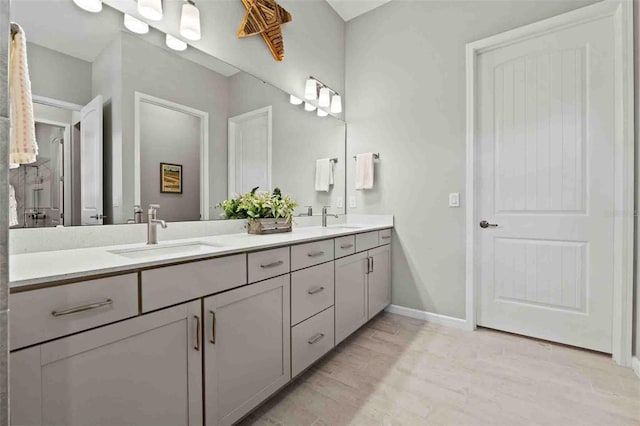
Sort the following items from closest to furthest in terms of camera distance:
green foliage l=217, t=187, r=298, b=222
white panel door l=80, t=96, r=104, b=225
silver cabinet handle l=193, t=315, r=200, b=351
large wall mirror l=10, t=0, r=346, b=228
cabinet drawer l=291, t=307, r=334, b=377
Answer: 1. silver cabinet handle l=193, t=315, r=200, b=351
2. large wall mirror l=10, t=0, r=346, b=228
3. white panel door l=80, t=96, r=104, b=225
4. cabinet drawer l=291, t=307, r=334, b=377
5. green foliage l=217, t=187, r=298, b=222

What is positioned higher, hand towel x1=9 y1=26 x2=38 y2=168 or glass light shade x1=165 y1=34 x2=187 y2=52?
glass light shade x1=165 y1=34 x2=187 y2=52

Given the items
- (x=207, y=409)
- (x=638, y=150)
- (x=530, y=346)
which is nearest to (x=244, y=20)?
(x=207, y=409)

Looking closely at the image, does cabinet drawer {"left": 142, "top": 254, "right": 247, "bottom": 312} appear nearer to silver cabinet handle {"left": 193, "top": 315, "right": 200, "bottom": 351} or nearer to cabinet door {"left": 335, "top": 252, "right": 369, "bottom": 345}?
silver cabinet handle {"left": 193, "top": 315, "right": 200, "bottom": 351}

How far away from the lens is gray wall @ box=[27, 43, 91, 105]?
3.88 ft

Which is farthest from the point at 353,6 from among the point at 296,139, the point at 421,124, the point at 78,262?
the point at 78,262

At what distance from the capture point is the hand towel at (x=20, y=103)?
31.7 inches

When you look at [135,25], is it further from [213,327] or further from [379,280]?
[379,280]

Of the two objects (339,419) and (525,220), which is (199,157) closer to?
(339,419)

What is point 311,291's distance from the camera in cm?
170

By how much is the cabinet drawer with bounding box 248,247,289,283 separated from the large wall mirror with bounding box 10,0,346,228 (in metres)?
0.61

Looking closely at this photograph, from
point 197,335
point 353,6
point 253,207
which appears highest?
point 353,6

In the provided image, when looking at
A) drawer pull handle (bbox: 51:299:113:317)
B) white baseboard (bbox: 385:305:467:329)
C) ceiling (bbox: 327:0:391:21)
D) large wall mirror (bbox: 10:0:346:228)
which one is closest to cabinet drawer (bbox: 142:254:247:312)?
drawer pull handle (bbox: 51:299:113:317)

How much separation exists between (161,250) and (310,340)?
92cm

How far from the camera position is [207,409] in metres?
1.16
